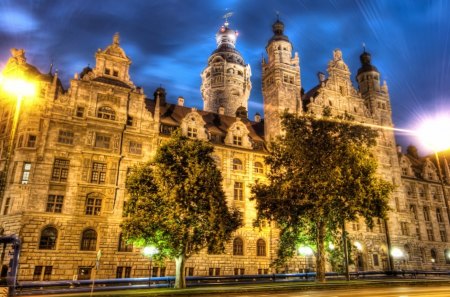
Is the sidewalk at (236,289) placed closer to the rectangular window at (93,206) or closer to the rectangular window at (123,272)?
the rectangular window at (123,272)

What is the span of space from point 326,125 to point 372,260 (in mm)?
27384

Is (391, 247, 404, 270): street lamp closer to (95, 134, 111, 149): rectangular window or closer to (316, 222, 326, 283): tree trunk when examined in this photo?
(316, 222, 326, 283): tree trunk

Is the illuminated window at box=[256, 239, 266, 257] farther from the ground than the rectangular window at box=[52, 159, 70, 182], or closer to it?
closer to it

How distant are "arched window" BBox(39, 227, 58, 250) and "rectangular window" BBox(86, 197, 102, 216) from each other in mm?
3730

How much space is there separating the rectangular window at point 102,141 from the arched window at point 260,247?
899 inches

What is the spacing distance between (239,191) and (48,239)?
2320 centimetres

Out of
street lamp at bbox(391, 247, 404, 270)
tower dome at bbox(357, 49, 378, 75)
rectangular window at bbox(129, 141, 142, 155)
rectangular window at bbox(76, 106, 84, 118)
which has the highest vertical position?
tower dome at bbox(357, 49, 378, 75)

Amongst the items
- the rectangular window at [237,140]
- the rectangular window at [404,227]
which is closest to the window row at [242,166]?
the rectangular window at [237,140]

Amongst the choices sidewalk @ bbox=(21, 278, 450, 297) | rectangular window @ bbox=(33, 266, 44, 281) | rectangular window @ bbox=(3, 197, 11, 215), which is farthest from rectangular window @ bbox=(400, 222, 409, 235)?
rectangular window @ bbox=(3, 197, 11, 215)

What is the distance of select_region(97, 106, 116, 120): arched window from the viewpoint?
4019 cm

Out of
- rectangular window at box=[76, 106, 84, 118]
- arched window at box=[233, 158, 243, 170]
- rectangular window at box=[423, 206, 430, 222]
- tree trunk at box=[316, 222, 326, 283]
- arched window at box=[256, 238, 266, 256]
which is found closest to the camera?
tree trunk at box=[316, 222, 326, 283]

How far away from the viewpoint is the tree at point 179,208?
2714 centimetres

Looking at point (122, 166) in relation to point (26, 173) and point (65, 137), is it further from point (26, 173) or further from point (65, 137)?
point (26, 173)

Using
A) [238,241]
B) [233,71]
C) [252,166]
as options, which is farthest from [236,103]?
[238,241]
